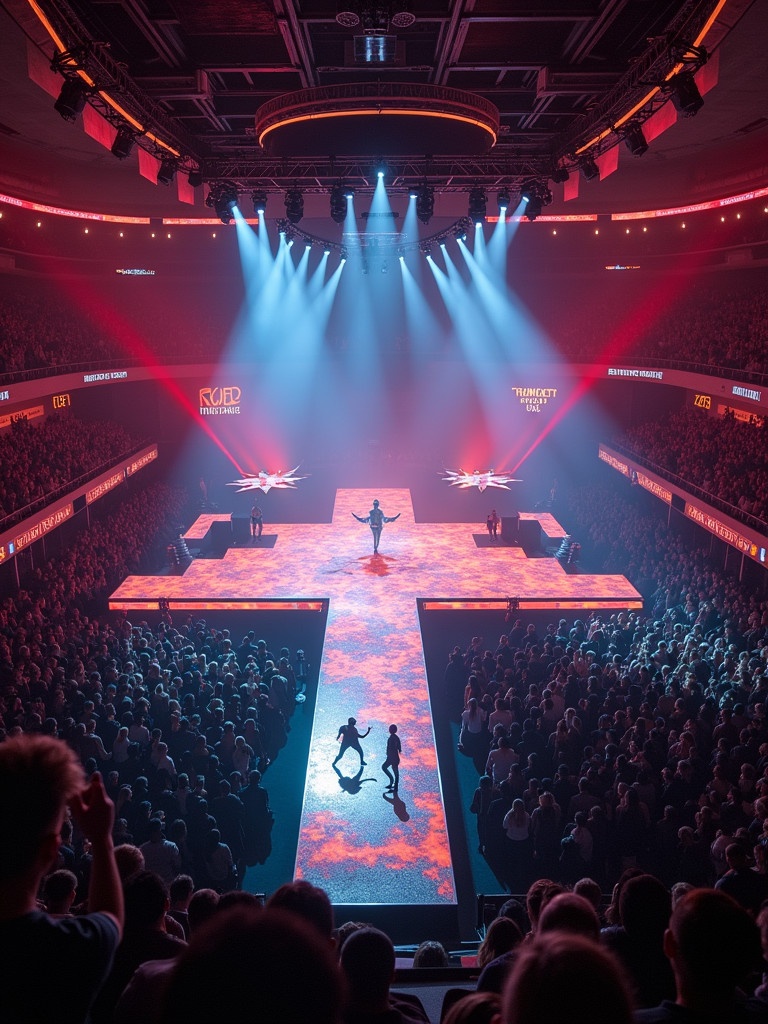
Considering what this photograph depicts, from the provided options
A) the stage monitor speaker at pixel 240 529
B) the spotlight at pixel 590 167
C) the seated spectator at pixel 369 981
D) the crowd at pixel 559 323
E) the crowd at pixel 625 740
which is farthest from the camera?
the crowd at pixel 559 323

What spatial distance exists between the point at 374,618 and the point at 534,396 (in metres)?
22.5

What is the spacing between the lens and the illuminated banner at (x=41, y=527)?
65.1ft

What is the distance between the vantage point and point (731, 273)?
35.1 metres

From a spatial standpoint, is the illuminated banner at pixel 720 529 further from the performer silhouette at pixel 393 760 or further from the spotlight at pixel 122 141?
the spotlight at pixel 122 141

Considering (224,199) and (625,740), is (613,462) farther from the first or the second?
(625,740)

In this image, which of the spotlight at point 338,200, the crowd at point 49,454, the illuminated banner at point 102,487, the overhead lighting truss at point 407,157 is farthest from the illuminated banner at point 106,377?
the spotlight at point 338,200

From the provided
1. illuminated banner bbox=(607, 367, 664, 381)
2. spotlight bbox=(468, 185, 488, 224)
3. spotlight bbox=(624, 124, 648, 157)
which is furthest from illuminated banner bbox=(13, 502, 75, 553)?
illuminated banner bbox=(607, 367, 664, 381)

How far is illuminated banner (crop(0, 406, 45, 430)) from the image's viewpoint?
27.9 m

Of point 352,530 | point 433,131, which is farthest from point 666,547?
point 433,131

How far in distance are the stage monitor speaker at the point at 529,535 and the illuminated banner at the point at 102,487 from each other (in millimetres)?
15049

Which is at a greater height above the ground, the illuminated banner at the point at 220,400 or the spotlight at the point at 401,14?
the spotlight at the point at 401,14

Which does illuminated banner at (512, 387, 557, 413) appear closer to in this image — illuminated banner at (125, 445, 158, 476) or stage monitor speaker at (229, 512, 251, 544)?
stage monitor speaker at (229, 512, 251, 544)

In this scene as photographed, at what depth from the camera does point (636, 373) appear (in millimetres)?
34250

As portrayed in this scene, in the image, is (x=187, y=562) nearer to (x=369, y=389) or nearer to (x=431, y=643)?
(x=431, y=643)
